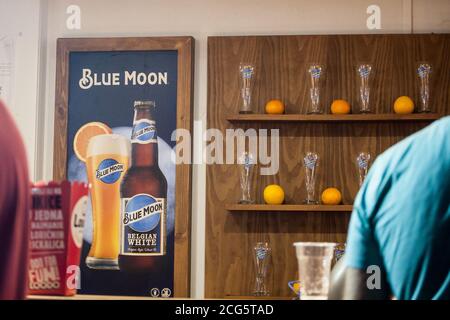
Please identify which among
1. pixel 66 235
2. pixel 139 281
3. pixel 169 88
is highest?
pixel 169 88

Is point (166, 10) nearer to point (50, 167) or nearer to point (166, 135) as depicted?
point (166, 135)

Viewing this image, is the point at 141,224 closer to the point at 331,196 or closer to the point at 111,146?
the point at 111,146

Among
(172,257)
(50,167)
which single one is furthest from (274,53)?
(50,167)

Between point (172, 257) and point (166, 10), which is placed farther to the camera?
point (172, 257)

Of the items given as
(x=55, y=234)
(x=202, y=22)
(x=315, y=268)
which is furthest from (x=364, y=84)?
(x=55, y=234)

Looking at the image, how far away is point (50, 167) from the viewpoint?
1.08 metres

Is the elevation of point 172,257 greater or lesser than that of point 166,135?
lesser

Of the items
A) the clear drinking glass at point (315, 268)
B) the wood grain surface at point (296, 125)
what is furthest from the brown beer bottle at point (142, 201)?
the clear drinking glass at point (315, 268)

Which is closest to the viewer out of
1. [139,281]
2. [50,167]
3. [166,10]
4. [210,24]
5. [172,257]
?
[50,167]

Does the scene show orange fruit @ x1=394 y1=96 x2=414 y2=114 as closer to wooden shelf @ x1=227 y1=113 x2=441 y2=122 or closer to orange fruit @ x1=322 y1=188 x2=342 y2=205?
wooden shelf @ x1=227 y1=113 x2=441 y2=122

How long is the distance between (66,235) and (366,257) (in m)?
0.29

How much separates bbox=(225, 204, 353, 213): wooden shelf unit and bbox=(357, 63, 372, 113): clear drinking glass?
271mm

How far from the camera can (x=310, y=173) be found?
1.76m

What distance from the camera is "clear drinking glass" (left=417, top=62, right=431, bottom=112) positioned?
70.1 inches
